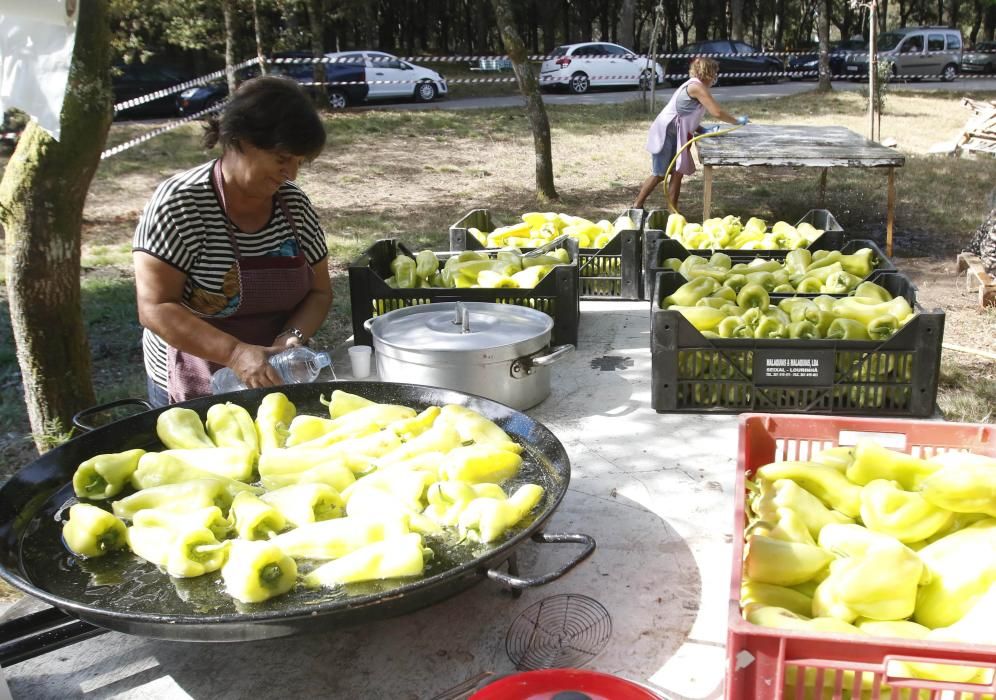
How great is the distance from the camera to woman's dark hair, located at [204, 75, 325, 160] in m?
2.56

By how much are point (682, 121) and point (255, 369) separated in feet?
22.2

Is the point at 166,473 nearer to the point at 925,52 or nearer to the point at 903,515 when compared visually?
the point at 903,515

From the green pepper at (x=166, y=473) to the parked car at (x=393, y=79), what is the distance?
63.3 ft

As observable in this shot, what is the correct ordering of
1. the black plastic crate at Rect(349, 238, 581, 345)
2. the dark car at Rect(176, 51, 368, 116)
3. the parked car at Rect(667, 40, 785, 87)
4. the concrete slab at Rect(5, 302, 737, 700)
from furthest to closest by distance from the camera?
1. the parked car at Rect(667, 40, 785, 87)
2. the dark car at Rect(176, 51, 368, 116)
3. the black plastic crate at Rect(349, 238, 581, 345)
4. the concrete slab at Rect(5, 302, 737, 700)

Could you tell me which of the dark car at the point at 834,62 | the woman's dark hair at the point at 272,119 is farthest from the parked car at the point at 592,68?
the woman's dark hair at the point at 272,119

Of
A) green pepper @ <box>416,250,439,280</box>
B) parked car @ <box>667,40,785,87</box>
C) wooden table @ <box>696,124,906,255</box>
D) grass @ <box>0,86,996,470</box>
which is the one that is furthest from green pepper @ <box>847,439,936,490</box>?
parked car @ <box>667,40,785,87</box>

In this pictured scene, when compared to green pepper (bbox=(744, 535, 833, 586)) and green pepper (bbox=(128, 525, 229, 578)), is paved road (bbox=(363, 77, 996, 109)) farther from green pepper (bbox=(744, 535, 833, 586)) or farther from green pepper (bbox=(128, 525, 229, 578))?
green pepper (bbox=(744, 535, 833, 586))

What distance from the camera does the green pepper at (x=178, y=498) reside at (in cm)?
175

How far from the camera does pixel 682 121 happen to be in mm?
8367

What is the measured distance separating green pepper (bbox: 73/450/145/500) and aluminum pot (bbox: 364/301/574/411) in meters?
0.87

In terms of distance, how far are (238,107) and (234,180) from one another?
272mm

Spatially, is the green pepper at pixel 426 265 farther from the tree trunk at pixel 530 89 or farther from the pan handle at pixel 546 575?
the tree trunk at pixel 530 89

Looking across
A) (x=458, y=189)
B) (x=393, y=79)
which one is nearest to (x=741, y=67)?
(x=393, y=79)

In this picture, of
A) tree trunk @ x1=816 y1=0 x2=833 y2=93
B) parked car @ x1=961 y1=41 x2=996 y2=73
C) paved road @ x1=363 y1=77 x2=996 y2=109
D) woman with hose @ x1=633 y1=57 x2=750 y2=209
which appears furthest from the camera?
parked car @ x1=961 y1=41 x2=996 y2=73
